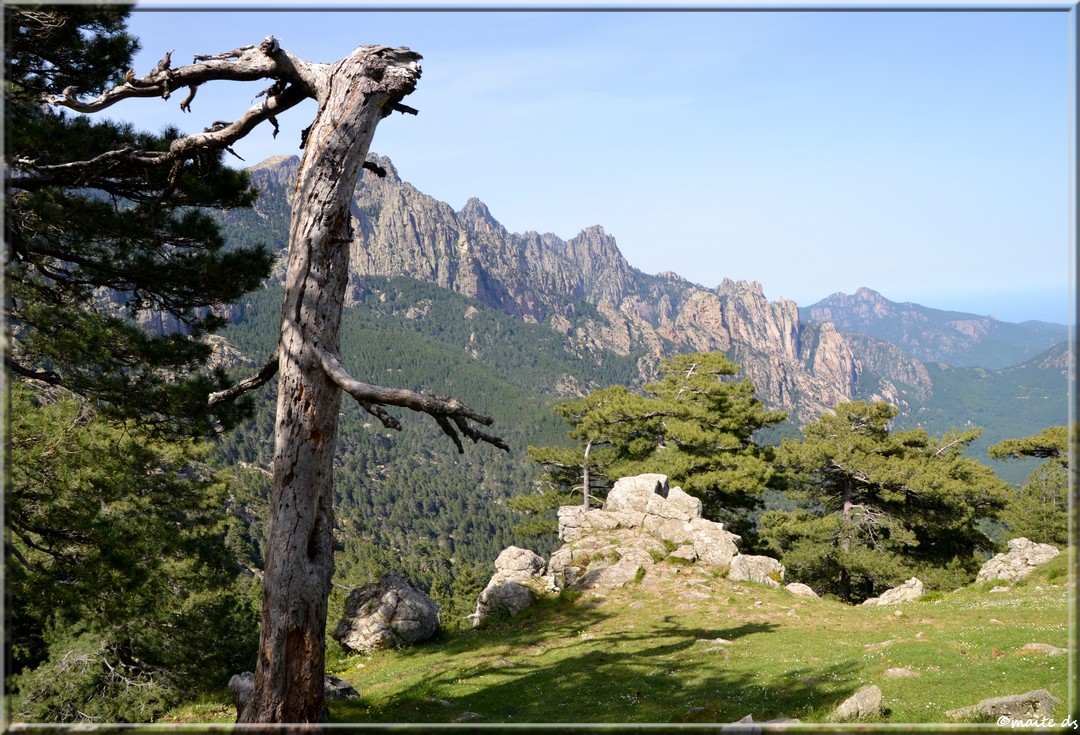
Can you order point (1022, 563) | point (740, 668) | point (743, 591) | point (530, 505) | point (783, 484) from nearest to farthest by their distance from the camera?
1. point (740, 668)
2. point (743, 591)
3. point (1022, 563)
4. point (783, 484)
5. point (530, 505)

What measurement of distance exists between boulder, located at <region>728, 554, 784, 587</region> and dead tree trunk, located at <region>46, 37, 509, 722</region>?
1705 centimetres

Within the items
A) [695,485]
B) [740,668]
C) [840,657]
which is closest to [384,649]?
[740,668]

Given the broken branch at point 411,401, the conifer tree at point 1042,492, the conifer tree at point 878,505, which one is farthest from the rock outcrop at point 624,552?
the conifer tree at point 1042,492

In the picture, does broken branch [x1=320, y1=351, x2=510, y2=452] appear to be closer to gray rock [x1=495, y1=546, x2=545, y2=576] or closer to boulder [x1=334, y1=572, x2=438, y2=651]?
boulder [x1=334, y1=572, x2=438, y2=651]

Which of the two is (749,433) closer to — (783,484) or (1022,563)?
(783,484)

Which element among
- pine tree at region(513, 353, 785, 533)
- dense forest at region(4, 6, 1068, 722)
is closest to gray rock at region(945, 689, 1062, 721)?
dense forest at region(4, 6, 1068, 722)

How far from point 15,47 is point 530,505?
32.7 metres

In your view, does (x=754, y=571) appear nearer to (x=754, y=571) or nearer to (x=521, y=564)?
(x=754, y=571)

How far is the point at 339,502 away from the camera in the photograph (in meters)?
164

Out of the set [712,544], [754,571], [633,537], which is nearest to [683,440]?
[633,537]

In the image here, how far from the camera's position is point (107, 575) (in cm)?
1004

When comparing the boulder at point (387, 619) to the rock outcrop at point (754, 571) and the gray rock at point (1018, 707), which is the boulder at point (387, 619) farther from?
the gray rock at point (1018, 707)

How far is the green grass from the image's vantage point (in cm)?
807

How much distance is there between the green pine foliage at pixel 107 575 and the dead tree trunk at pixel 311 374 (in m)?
1.95
